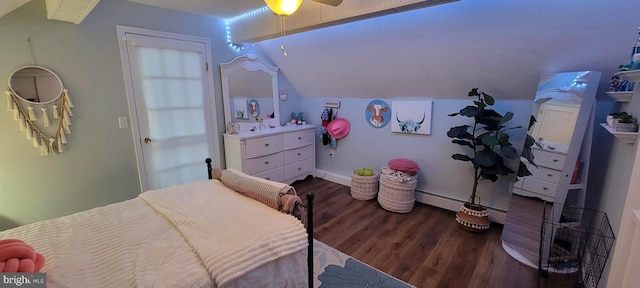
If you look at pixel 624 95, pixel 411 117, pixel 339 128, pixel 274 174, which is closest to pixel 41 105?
pixel 274 174

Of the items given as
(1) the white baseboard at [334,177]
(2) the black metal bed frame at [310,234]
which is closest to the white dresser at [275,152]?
(1) the white baseboard at [334,177]

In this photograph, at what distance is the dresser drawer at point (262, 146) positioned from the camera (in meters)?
3.22

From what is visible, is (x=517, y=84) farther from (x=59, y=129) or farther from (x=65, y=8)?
(x=59, y=129)

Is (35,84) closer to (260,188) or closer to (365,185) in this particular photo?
(260,188)

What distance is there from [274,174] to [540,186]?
112 inches

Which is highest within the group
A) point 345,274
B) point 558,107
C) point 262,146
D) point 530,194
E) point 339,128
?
point 558,107

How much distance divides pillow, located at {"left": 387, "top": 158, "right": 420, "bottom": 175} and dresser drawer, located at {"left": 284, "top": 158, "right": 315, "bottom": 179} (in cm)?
132

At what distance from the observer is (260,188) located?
171 cm

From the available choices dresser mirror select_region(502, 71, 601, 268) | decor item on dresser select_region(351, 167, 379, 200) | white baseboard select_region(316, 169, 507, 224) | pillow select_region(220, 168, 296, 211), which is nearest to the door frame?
pillow select_region(220, 168, 296, 211)

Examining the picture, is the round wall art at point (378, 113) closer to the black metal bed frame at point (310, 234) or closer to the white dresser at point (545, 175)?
the white dresser at point (545, 175)

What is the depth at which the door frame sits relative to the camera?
2.52 meters

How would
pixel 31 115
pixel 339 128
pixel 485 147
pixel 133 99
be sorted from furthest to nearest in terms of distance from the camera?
pixel 339 128, pixel 133 99, pixel 485 147, pixel 31 115

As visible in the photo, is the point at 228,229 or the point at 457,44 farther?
the point at 457,44

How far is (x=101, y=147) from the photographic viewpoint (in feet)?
8.27
